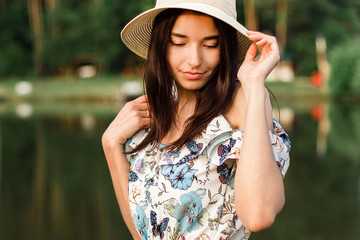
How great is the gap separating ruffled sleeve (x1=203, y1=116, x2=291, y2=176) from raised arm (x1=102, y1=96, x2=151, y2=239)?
290 millimetres

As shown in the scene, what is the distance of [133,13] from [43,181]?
2035cm

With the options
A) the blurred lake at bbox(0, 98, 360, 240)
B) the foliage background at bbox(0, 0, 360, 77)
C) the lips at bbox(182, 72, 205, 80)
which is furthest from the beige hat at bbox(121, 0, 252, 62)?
the foliage background at bbox(0, 0, 360, 77)

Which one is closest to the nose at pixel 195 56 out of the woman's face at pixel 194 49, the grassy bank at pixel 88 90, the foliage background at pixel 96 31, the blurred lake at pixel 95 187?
the woman's face at pixel 194 49

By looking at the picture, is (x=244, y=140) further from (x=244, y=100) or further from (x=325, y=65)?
(x=325, y=65)

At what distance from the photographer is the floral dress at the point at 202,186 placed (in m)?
1.29

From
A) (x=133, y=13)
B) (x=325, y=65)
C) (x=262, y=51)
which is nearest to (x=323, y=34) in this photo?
(x=325, y=65)

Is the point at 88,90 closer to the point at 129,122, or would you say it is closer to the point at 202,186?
the point at 129,122

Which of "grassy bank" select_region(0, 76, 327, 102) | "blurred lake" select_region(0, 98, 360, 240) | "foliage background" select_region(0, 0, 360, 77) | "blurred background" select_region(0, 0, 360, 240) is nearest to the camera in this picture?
"blurred lake" select_region(0, 98, 360, 240)

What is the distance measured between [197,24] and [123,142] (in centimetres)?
42

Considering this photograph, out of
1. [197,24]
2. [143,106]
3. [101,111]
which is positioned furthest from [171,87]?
[101,111]

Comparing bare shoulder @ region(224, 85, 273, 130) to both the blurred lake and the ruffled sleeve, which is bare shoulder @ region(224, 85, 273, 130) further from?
the blurred lake

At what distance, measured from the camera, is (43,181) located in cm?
766

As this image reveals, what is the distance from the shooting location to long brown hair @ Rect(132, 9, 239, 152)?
4.39 feet

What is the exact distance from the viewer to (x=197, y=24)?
4.36ft
